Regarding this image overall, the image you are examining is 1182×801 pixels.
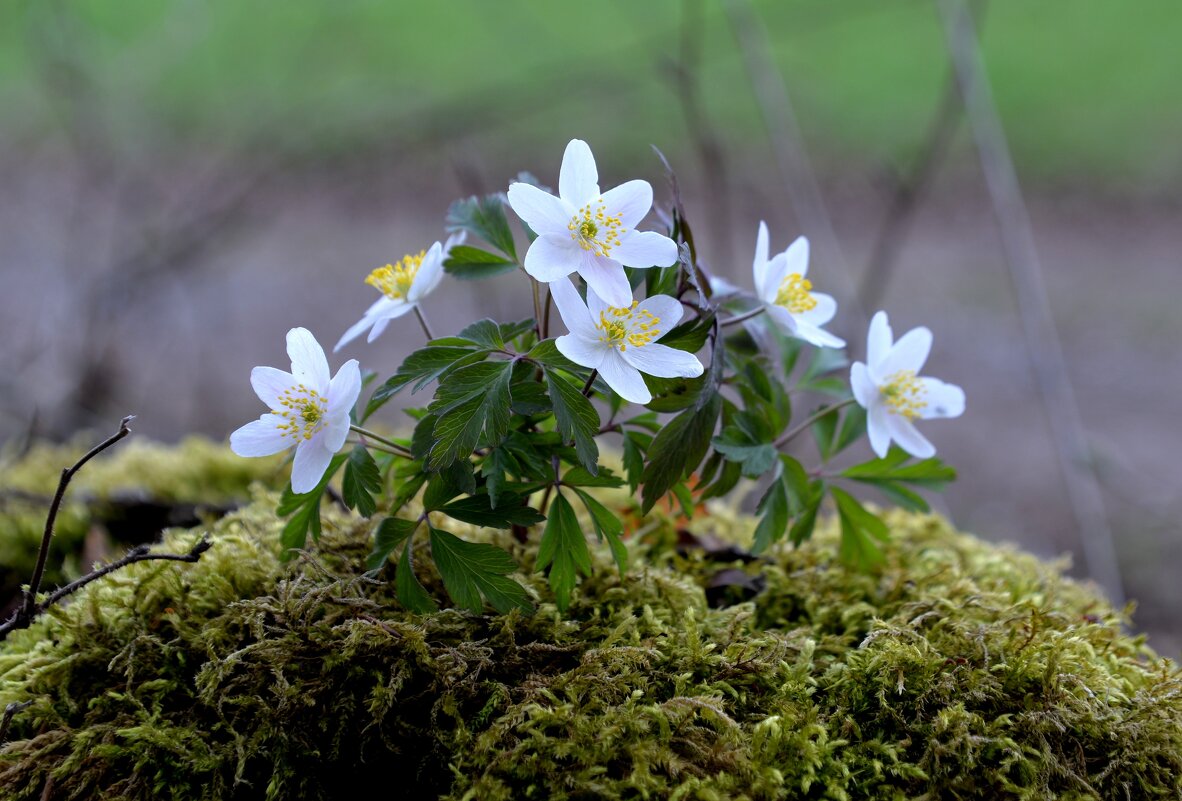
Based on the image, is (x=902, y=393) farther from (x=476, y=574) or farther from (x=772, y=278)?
(x=476, y=574)

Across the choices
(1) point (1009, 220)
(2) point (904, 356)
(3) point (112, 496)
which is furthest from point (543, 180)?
(2) point (904, 356)

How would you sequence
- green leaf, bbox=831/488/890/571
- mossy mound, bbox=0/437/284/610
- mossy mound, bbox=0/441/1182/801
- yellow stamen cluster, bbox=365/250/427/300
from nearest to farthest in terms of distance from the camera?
1. mossy mound, bbox=0/441/1182/801
2. yellow stamen cluster, bbox=365/250/427/300
3. green leaf, bbox=831/488/890/571
4. mossy mound, bbox=0/437/284/610

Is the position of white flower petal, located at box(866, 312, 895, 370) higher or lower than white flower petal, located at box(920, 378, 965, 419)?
higher

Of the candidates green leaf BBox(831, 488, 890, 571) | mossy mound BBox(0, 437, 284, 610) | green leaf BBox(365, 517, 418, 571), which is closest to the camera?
green leaf BBox(365, 517, 418, 571)

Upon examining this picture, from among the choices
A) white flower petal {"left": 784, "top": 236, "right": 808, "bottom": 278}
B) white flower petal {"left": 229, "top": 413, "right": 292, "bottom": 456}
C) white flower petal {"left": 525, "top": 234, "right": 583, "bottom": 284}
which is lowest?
white flower petal {"left": 229, "top": 413, "right": 292, "bottom": 456}

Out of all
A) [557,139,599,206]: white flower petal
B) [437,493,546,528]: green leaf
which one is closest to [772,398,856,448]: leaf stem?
[437,493,546,528]: green leaf

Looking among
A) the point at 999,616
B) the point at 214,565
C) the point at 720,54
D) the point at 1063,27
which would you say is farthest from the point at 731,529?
the point at 1063,27

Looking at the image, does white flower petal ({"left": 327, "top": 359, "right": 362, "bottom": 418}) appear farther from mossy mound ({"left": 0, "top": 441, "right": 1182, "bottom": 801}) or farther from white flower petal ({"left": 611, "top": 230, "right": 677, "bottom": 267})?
white flower petal ({"left": 611, "top": 230, "right": 677, "bottom": 267})
